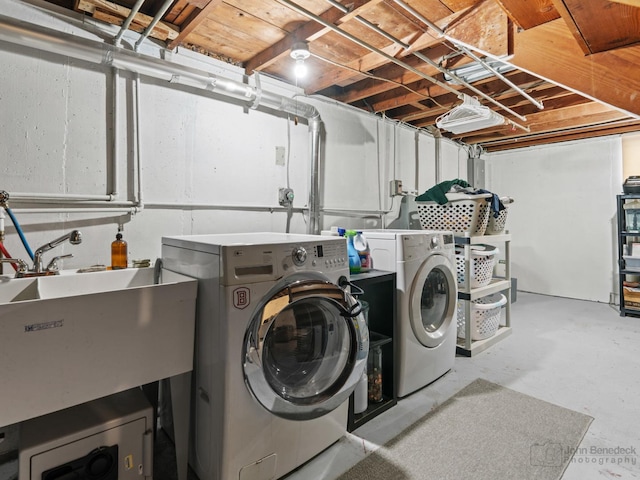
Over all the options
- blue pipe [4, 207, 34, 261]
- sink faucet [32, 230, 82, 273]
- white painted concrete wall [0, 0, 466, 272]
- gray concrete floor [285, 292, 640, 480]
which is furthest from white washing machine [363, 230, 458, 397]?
blue pipe [4, 207, 34, 261]

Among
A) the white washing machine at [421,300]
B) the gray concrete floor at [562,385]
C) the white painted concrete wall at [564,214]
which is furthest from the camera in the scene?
the white painted concrete wall at [564,214]

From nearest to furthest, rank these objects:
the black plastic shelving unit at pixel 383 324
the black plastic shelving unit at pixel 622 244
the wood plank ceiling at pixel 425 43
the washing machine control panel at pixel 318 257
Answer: the wood plank ceiling at pixel 425 43, the washing machine control panel at pixel 318 257, the black plastic shelving unit at pixel 383 324, the black plastic shelving unit at pixel 622 244

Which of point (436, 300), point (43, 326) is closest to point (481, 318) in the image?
point (436, 300)

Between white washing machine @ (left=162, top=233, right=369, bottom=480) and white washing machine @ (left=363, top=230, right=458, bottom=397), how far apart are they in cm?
55

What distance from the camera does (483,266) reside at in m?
2.86

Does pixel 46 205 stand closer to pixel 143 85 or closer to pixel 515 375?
pixel 143 85

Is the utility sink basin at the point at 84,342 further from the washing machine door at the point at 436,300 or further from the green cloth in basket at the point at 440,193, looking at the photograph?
the green cloth in basket at the point at 440,193

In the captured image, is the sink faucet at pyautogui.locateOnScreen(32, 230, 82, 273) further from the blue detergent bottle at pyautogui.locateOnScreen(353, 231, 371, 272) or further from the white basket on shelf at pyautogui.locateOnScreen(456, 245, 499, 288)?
the white basket on shelf at pyautogui.locateOnScreen(456, 245, 499, 288)

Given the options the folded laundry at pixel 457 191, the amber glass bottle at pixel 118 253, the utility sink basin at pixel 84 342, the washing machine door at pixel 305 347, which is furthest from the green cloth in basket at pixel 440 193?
the amber glass bottle at pixel 118 253

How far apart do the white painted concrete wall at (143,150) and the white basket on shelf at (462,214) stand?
926 millimetres

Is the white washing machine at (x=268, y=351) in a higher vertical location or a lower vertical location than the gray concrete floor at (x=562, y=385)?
higher

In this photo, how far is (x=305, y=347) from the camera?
159 centimetres

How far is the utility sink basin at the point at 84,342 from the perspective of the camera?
3.19ft

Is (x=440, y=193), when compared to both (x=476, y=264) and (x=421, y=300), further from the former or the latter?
(x=421, y=300)
